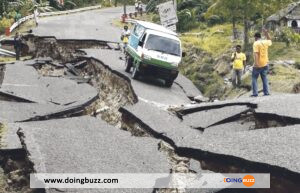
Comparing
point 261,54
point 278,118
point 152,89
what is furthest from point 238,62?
point 278,118

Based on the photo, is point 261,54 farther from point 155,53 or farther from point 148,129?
point 155,53

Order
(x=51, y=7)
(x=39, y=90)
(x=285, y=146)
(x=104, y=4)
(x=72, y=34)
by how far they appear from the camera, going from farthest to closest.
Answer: (x=104, y=4) → (x=51, y=7) → (x=72, y=34) → (x=39, y=90) → (x=285, y=146)

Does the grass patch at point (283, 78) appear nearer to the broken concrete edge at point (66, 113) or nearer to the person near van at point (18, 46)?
the broken concrete edge at point (66, 113)

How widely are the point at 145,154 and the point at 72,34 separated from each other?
20872 millimetres

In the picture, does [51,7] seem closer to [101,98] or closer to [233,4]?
[233,4]

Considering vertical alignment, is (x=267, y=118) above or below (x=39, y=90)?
above

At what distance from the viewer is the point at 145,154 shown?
10.5 metres

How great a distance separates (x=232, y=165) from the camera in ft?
28.2

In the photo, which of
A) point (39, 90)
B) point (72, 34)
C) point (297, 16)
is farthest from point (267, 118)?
point (297, 16)

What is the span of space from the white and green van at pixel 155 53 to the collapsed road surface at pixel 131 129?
55cm

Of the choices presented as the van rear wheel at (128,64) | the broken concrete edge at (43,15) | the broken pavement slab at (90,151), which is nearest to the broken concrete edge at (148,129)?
the broken pavement slab at (90,151)

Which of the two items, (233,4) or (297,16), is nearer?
(233,4)

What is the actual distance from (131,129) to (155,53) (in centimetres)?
593

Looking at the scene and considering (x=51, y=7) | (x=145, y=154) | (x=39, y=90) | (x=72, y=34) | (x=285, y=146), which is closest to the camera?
(x=285, y=146)
